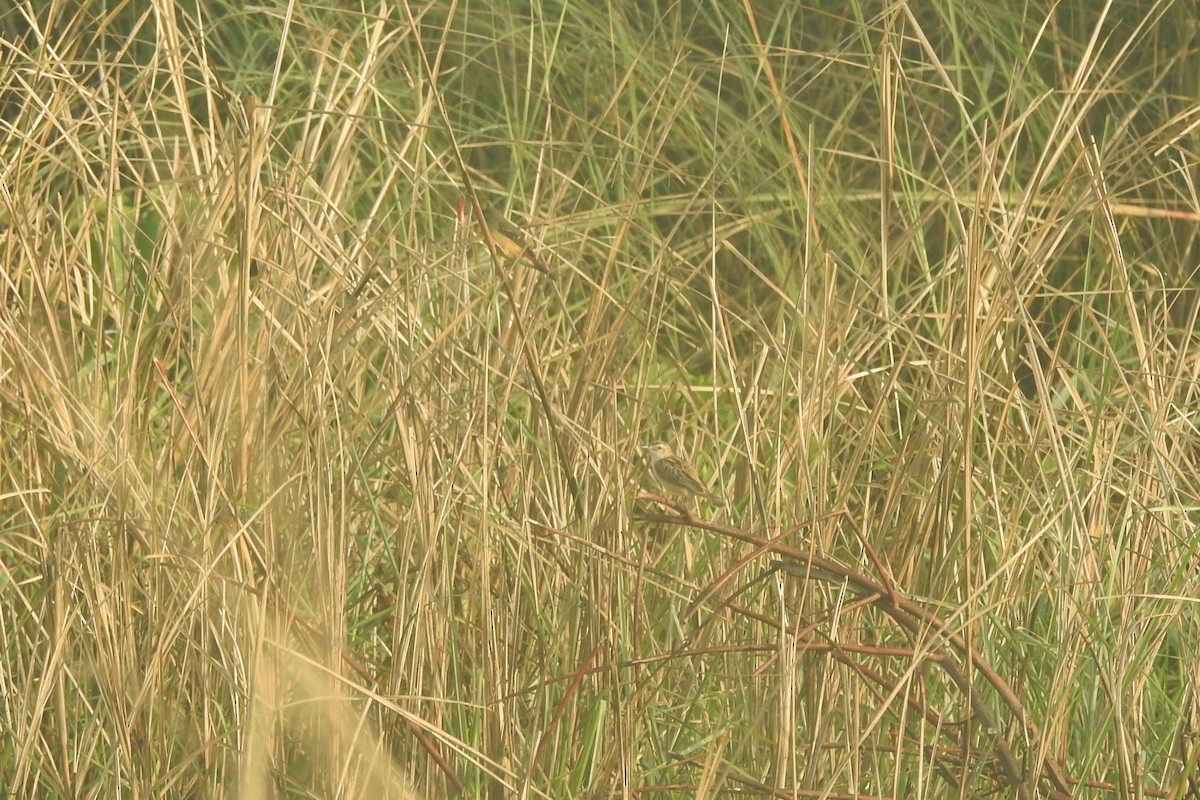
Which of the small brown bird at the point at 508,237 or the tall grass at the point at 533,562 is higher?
the small brown bird at the point at 508,237

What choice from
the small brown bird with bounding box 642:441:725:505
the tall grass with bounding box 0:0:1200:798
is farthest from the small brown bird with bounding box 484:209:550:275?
the small brown bird with bounding box 642:441:725:505

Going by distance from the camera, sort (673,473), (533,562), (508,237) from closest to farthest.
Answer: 1. (533,562)
2. (673,473)
3. (508,237)

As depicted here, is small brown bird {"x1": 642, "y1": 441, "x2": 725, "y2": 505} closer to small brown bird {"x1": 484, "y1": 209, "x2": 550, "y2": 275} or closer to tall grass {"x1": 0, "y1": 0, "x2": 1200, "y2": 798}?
tall grass {"x1": 0, "y1": 0, "x2": 1200, "y2": 798}

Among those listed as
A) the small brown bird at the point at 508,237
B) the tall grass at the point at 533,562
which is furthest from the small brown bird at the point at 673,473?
the small brown bird at the point at 508,237

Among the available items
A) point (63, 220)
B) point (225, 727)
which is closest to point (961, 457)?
point (225, 727)

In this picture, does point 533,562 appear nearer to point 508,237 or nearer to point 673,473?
point 673,473

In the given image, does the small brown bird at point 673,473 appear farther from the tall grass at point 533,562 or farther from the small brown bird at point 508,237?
the small brown bird at point 508,237

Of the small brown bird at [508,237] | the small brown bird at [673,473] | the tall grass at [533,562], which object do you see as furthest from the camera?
the small brown bird at [508,237]

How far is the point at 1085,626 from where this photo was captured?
1.81 m

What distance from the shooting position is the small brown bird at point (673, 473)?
1.84 meters

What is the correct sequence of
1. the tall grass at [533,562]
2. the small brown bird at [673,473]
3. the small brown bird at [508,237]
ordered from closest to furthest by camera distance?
the tall grass at [533,562], the small brown bird at [673,473], the small brown bird at [508,237]

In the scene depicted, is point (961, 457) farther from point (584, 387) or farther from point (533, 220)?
point (533, 220)

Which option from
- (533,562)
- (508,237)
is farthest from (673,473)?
Answer: (508,237)

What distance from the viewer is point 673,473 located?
1870mm
